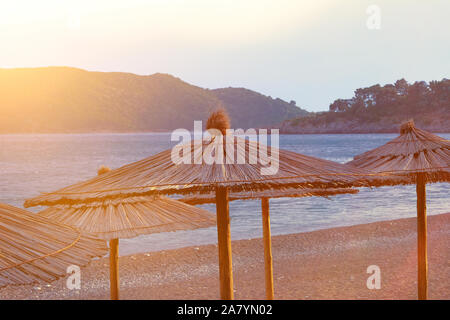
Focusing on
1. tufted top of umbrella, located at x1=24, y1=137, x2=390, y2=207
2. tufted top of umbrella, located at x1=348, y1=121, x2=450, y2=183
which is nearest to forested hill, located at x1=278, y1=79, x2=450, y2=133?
tufted top of umbrella, located at x1=348, y1=121, x2=450, y2=183

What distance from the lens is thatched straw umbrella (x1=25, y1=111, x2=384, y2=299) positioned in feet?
12.8

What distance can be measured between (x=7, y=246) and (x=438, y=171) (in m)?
4.79

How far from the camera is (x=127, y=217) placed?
5.99 metres

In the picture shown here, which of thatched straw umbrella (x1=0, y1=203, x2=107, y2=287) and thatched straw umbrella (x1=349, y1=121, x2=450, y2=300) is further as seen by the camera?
thatched straw umbrella (x1=349, y1=121, x2=450, y2=300)

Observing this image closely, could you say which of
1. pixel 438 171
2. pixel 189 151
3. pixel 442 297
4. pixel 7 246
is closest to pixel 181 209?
pixel 189 151

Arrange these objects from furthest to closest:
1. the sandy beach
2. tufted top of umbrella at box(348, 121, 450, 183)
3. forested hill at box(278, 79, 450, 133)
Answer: forested hill at box(278, 79, 450, 133), the sandy beach, tufted top of umbrella at box(348, 121, 450, 183)

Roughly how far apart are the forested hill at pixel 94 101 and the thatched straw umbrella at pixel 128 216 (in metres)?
121

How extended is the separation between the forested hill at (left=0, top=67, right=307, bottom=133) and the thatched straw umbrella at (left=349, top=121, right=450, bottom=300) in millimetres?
120038

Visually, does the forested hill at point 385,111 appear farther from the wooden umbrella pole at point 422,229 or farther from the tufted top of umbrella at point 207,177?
the tufted top of umbrella at point 207,177

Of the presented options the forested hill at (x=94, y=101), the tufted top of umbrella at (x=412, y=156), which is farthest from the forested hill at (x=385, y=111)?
the tufted top of umbrella at (x=412, y=156)

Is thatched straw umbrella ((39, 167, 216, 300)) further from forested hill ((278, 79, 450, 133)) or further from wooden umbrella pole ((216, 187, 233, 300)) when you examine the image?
forested hill ((278, 79, 450, 133))

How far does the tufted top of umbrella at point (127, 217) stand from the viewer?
578cm
